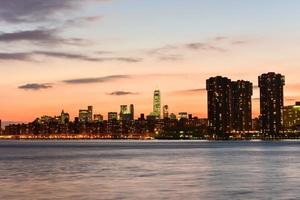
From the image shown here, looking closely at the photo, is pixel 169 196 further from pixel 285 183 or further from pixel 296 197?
pixel 285 183

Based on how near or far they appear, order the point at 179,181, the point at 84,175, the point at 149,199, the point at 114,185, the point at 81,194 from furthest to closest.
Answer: the point at 84,175 → the point at 179,181 → the point at 114,185 → the point at 81,194 → the point at 149,199

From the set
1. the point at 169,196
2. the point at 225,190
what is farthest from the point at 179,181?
the point at 169,196

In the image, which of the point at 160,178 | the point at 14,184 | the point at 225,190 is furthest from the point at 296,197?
the point at 14,184

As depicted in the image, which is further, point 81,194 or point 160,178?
point 160,178

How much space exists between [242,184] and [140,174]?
61.8ft

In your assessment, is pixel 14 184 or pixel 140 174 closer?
pixel 14 184

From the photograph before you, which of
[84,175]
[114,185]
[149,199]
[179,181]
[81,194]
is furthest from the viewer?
[84,175]

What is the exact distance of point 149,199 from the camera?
51.4m

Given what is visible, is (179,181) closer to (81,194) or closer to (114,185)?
(114,185)

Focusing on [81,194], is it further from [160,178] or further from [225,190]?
[160,178]

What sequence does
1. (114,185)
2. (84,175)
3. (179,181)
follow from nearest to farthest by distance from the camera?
(114,185), (179,181), (84,175)

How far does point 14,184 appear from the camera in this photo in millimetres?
64062

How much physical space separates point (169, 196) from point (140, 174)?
26.5 m

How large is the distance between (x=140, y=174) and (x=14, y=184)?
785 inches
